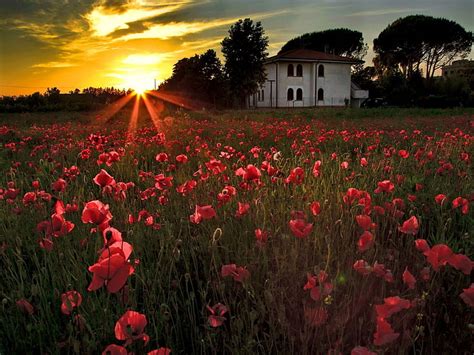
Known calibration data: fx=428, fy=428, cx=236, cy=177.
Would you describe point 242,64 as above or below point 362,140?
above

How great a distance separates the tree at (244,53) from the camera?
37.2m

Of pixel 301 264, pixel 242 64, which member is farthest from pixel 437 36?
pixel 301 264

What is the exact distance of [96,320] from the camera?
68.2 inches

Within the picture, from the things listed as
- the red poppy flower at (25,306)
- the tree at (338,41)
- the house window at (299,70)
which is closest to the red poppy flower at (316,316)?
the red poppy flower at (25,306)

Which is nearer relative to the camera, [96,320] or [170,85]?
[96,320]

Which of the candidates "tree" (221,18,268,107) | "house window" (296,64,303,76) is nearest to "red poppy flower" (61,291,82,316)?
"tree" (221,18,268,107)

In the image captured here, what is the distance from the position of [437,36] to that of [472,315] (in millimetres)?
59665

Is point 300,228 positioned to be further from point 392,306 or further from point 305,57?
point 305,57

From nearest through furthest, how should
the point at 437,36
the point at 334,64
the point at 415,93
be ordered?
the point at 415,93
the point at 334,64
the point at 437,36

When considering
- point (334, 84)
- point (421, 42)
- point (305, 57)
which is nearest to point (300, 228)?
point (305, 57)

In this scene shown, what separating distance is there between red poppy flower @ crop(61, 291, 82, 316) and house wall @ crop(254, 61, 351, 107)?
152 ft

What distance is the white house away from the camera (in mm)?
46875

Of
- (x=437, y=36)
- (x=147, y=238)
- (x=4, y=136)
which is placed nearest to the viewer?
(x=147, y=238)

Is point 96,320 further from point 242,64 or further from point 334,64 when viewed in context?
point 334,64
